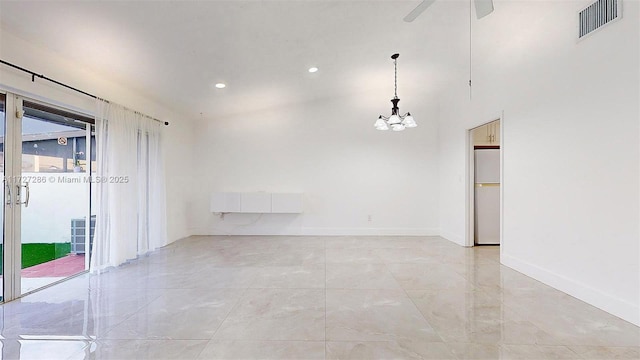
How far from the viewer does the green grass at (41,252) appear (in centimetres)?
289

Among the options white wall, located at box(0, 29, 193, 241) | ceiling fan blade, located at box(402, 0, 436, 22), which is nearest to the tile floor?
white wall, located at box(0, 29, 193, 241)

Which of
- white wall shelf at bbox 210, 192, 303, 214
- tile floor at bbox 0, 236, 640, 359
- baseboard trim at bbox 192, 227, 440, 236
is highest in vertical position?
white wall shelf at bbox 210, 192, 303, 214

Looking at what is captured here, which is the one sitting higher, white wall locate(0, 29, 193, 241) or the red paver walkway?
white wall locate(0, 29, 193, 241)

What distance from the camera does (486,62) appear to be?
413 cm

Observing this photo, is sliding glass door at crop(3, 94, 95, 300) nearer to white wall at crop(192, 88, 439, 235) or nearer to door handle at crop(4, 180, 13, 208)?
door handle at crop(4, 180, 13, 208)

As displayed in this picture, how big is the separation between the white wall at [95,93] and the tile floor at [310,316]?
189 cm

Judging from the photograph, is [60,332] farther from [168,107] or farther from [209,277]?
[168,107]

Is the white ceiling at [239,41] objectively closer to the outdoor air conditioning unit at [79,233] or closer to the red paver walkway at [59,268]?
the outdoor air conditioning unit at [79,233]

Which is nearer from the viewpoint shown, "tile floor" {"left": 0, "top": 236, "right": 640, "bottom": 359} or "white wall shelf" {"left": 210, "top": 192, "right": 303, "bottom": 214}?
"tile floor" {"left": 0, "top": 236, "right": 640, "bottom": 359}

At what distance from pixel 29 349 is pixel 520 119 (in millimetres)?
5062

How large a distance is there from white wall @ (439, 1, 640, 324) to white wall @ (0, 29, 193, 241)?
4715 millimetres

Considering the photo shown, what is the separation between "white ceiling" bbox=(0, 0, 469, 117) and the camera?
2488 millimetres

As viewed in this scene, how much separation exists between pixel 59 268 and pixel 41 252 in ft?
1.19

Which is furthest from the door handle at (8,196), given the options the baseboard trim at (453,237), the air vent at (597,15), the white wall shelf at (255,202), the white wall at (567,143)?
the baseboard trim at (453,237)
